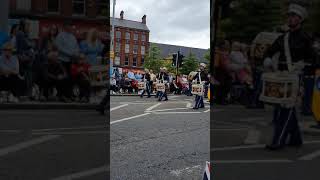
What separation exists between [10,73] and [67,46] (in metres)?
0.28

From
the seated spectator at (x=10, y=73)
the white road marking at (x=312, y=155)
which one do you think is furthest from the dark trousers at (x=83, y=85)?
the white road marking at (x=312, y=155)

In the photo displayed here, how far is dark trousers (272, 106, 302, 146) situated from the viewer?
205 centimetres

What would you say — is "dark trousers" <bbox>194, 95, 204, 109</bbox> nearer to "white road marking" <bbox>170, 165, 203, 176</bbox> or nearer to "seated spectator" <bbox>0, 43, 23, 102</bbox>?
"white road marking" <bbox>170, 165, 203, 176</bbox>

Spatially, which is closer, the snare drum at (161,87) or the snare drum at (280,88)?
the snare drum at (280,88)

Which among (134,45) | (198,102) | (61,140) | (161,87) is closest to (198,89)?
(198,102)

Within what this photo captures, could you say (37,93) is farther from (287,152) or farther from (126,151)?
(126,151)

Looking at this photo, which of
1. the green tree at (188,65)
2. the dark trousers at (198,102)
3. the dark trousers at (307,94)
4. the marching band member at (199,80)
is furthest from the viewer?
the green tree at (188,65)

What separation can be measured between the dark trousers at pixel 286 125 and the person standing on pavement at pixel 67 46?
908mm

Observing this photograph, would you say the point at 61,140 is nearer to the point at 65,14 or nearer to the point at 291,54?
the point at 65,14

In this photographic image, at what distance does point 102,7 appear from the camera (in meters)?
1.94

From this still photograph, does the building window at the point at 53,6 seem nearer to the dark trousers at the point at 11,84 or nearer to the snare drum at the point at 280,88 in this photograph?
the dark trousers at the point at 11,84

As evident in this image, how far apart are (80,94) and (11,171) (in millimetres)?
1517

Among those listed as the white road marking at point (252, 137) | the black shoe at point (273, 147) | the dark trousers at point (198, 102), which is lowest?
the dark trousers at point (198, 102)

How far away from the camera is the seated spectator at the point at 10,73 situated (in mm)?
1971
